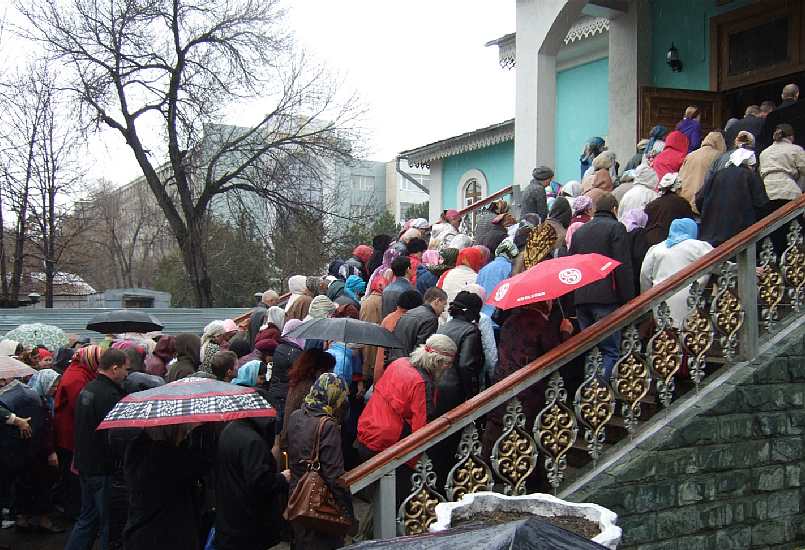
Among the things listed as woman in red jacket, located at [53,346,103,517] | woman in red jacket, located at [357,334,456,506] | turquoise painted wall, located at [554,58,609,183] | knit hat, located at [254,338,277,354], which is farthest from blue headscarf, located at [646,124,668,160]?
woman in red jacket, located at [53,346,103,517]

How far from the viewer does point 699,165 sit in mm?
8336

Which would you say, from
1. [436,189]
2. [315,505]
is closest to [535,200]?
[315,505]

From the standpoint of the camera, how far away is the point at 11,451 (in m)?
6.70

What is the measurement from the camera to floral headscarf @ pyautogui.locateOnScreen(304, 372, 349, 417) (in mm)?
4711

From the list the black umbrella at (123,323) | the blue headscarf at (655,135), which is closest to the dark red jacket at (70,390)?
the black umbrella at (123,323)

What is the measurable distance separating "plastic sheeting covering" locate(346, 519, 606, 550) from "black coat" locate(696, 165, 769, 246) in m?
5.31

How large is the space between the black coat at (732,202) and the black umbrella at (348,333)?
319 cm

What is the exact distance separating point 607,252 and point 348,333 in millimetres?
2167

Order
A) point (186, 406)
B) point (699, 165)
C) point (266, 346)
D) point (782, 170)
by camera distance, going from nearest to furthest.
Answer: point (186, 406)
point (266, 346)
point (782, 170)
point (699, 165)

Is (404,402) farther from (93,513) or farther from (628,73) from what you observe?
(628,73)

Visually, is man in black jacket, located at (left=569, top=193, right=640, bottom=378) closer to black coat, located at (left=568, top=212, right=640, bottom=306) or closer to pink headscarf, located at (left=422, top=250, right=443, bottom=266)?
black coat, located at (left=568, top=212, right=640, bottom=306)

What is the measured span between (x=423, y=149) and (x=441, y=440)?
1889 centimetres

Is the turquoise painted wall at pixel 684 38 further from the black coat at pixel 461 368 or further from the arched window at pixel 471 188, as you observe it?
the black coat at pixel 461 368

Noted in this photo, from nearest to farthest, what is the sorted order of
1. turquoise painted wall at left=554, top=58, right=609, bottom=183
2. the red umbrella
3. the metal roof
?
the red umbrella < the metal roof < turquoise painted wall at left=554, top=58, right=609, bottom=183
